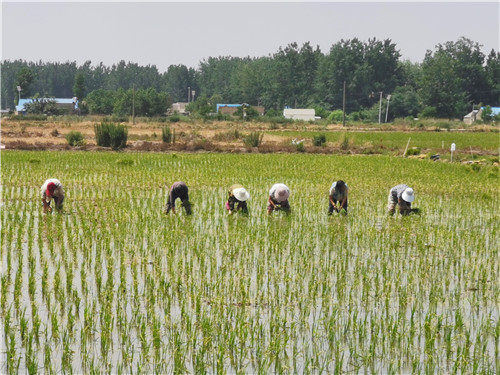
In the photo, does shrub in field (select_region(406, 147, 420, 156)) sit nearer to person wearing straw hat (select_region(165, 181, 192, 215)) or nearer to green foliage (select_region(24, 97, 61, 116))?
person wearing straw hat (select_region(165, 181, 192, 215))

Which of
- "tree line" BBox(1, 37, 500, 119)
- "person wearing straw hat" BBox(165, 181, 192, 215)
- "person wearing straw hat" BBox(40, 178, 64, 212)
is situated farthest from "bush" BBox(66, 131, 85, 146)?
"tree line" BBox(1, 37, 500, 119)

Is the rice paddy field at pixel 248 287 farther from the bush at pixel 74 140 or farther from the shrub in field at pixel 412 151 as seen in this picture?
the bush at pixel 74 140

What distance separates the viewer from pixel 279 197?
10.9m

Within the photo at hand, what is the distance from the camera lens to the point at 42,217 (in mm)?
11523

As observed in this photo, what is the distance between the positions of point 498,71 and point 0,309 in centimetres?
8124

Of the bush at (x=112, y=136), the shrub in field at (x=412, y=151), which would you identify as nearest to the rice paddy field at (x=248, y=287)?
the shrub in field at (x=412, y=151)

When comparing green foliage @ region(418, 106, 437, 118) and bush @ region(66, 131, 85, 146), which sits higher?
green foliage @ region(418, 106, 437, 118)

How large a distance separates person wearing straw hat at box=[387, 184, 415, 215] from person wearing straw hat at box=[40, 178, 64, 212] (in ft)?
16.8

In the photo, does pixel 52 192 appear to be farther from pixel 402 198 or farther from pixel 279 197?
pixel 402 198

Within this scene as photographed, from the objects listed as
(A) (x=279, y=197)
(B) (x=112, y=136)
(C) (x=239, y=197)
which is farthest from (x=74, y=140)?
(A) (x=279, y=197)

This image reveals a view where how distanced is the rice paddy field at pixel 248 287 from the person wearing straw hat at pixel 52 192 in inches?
10.5

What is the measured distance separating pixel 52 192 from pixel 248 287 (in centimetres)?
482

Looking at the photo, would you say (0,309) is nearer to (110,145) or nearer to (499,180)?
(499,180)

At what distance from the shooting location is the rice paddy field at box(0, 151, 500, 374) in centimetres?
557
